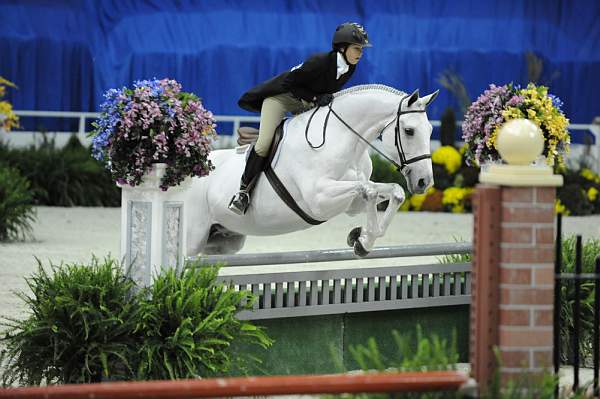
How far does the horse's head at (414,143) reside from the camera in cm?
655

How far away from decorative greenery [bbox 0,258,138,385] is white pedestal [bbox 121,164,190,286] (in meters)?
0.24

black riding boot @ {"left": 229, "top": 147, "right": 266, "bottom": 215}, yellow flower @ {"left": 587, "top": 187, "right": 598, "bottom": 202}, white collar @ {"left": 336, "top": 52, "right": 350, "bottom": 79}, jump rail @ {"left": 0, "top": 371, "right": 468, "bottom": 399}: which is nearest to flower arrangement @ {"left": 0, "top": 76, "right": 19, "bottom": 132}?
yellow flower @ {"left": 587, "top": 187, "right": 598, "bottom": 202}

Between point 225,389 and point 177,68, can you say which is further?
point 177,68

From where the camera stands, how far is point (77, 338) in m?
5.59

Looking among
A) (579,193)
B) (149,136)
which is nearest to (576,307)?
(149,136)

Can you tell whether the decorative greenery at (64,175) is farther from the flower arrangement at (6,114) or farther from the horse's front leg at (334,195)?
the horse's front leg at (334,195)

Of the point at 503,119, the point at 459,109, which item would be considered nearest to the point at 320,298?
the point at 503,119

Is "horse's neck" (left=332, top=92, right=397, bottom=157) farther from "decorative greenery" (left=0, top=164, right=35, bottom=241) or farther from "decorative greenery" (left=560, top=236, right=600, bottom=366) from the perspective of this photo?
"decorative greenery" (left=0, top=164, right=35, bottom=241)

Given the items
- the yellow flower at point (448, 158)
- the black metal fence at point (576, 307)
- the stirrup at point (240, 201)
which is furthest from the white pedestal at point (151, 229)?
the yellow flower at point (448, 158)

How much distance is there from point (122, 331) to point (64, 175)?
34.8 ft

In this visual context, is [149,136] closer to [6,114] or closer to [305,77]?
[305,77]

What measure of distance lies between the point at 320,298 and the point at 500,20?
1289 centimetres

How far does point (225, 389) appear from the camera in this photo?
144 inches

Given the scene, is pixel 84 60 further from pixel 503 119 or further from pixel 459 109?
pixel 503 119
